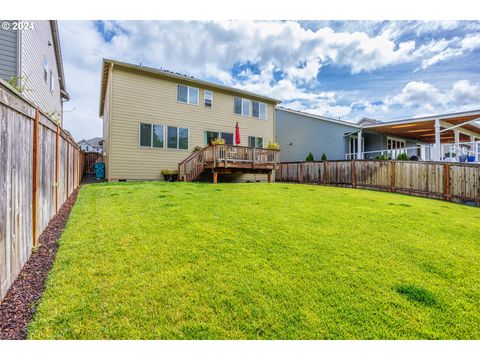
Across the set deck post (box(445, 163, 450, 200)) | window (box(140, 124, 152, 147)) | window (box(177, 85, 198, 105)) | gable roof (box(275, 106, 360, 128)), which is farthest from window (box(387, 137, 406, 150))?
window (box(140, 124, 152, 147))

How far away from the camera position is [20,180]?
263cm

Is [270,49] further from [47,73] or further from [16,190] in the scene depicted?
[47,73]

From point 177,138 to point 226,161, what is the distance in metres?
3.54

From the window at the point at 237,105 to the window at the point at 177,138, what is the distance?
373 cm

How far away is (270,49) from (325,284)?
7.54 m

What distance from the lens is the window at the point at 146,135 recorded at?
12486mm

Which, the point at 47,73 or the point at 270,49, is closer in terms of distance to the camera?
the point at 270,49

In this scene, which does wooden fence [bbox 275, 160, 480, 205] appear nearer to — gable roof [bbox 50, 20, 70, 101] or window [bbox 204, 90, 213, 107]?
window [bbox 204, 90, 213, 107]

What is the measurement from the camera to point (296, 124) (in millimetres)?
20688

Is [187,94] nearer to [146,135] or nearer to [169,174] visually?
[146,135]

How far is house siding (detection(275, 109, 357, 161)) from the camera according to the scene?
61.5 feet

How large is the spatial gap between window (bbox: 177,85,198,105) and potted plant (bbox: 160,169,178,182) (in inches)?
159
